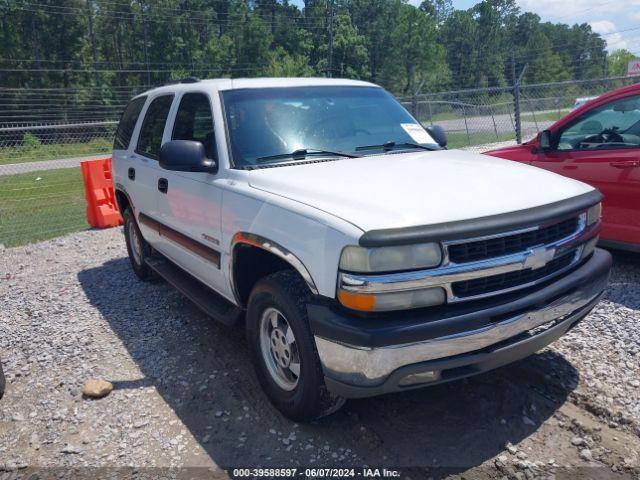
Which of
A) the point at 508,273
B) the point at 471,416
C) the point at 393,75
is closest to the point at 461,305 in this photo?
the point at 508,273

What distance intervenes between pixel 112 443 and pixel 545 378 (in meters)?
2.72

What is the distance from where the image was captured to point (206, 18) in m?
50.0

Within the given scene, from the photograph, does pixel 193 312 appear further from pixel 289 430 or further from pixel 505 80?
pixel 505 80

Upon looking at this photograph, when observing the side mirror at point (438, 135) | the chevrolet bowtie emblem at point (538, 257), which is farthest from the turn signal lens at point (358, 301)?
the side mirror at point (438, 135)

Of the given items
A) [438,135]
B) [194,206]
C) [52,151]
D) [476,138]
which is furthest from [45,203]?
[476,138]

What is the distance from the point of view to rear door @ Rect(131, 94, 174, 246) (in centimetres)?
496

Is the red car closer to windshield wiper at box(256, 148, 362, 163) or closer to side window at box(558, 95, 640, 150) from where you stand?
side window at box(558, 95, 640, 150)

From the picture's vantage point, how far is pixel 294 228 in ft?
9.64

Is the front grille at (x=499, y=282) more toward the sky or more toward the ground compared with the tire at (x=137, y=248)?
more toward the sky

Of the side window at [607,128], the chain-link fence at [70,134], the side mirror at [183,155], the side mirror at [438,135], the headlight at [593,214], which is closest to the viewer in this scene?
the headlight at [593,214]

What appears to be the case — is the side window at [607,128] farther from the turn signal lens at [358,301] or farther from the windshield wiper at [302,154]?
→ the turn signal lens at [358,301]

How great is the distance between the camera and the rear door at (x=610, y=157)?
4973mm

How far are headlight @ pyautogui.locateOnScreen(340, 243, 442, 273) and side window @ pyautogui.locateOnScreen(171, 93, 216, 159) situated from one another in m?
1.69

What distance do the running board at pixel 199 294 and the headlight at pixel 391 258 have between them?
139cm
